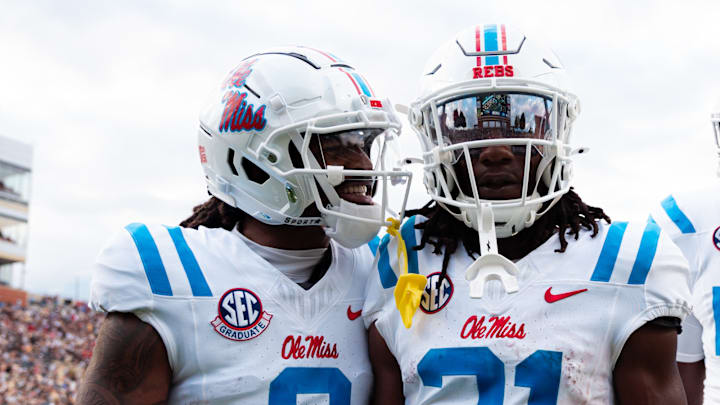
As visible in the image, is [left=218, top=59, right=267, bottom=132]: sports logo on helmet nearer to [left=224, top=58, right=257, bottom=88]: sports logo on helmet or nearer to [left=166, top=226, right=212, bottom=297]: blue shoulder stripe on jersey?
[left=224, top=58, right=257, bottom=88]: sports logo on helmet

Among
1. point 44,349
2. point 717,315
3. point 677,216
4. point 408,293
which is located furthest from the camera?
point 44,349

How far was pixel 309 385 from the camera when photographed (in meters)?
2.53

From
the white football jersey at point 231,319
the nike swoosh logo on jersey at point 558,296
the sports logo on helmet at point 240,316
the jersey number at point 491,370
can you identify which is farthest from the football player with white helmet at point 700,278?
the sports logo on helmet at point 240,316

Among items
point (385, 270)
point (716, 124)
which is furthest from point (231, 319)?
point (716, 124)

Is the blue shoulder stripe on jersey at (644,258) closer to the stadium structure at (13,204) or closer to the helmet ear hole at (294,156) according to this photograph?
the helmet ear hole at (294,156)

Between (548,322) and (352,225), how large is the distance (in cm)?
73

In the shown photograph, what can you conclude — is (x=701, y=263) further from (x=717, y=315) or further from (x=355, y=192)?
(x=355, y=192)

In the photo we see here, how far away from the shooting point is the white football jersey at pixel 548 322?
2.25m

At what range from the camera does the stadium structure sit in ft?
112

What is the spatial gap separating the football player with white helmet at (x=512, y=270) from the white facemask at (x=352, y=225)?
0.34ft

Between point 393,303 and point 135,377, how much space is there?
0.84 metres

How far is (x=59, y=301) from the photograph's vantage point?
25547mm

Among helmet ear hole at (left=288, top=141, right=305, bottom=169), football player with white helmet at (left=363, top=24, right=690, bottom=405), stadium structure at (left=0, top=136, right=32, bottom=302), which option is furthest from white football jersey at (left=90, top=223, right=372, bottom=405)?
stadium structure at (left=0, top=136, right=32, bottom=302)

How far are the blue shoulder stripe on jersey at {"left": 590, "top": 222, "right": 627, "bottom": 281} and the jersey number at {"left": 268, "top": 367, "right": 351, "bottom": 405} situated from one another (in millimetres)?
887
